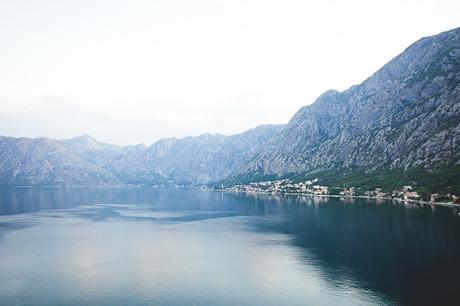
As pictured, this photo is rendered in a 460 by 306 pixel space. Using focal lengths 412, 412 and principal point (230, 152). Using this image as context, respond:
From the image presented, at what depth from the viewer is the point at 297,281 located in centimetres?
7312

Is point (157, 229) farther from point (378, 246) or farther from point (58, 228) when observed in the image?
point (378, 246)

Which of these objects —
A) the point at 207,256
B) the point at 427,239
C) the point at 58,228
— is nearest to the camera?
the point at 207,256

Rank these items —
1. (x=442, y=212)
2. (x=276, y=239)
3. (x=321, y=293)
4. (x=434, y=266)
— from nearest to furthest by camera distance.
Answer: (x=321, y=293) < (x=434, y=266) < (x=276, y=239) < (x=442, y=212)

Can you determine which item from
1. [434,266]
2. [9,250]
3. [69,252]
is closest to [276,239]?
[434,266]

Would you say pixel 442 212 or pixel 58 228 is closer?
pixel 58 228

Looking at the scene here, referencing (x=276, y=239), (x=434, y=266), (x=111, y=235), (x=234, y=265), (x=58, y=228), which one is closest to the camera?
(x=434, y=266)

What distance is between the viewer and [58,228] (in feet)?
463

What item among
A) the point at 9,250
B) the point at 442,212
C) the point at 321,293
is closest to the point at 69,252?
the point at 9,250

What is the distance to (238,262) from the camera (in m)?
89.7

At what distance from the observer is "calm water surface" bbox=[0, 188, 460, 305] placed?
6412 centimetres

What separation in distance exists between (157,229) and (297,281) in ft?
259

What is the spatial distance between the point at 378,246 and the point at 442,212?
240 feet

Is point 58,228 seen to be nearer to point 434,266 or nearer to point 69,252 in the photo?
point 69,252

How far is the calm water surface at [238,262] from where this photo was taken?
64125mm
